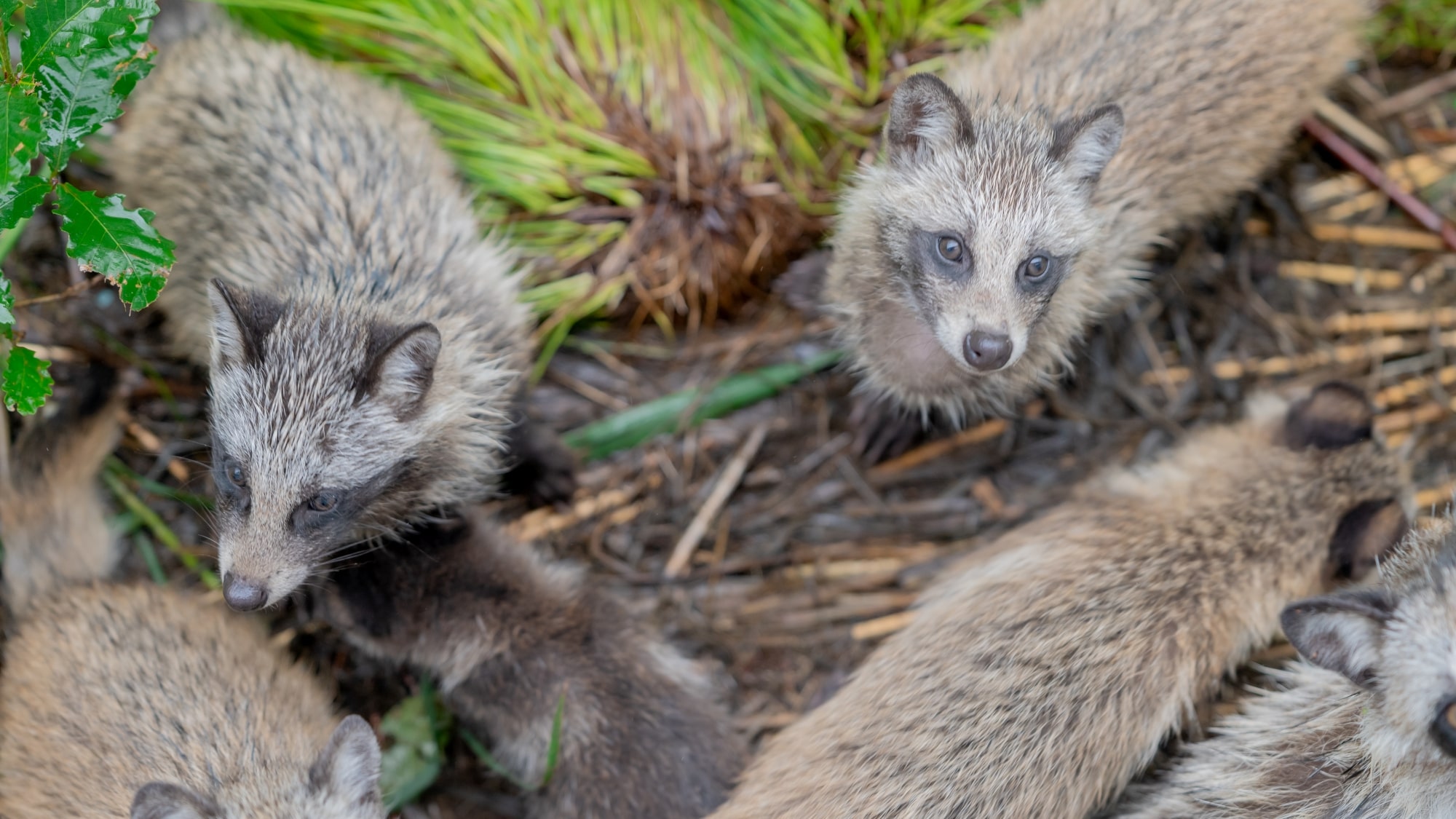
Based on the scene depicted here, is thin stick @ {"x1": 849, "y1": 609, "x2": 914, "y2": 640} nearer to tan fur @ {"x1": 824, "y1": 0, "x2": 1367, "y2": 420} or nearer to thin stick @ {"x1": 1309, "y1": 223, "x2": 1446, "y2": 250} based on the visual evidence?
tan fur @ {"x1": 824, "y1": 0, "x2": 1367, "y2": 420}

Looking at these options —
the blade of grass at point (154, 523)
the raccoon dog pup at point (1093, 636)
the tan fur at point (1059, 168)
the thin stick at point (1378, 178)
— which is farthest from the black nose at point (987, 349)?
the blade of grass at point (154, 523)

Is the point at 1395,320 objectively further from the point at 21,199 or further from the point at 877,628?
the point at 21,199

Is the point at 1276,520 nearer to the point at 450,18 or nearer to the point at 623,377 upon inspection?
the point at 623,377

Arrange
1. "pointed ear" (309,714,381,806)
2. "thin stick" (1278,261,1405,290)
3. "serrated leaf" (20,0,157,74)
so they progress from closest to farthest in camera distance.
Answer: "serrated leaf" (20,0,157,74)
"pointed ear" (309,714,381,806)
"thin stick" (1278,261,1405,290)

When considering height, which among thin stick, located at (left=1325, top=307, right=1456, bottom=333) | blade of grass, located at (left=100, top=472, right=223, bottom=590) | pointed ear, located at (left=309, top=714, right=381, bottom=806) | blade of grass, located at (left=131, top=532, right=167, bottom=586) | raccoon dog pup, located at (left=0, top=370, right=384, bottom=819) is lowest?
blade of grass, located at (left=131, top=532, right=167, bottom=586)

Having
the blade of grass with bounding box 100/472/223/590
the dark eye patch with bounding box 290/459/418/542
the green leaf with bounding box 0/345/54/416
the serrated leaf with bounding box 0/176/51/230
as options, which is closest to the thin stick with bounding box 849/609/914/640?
the dark eye patch with bounding box 290/459/418/542

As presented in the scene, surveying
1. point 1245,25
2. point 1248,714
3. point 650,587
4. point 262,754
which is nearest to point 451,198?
point 650,587
